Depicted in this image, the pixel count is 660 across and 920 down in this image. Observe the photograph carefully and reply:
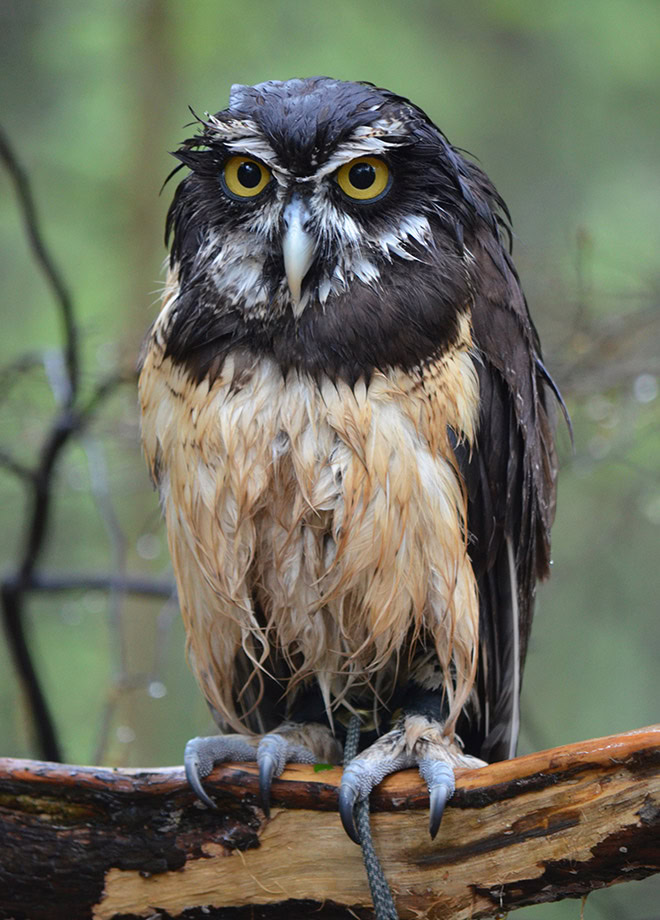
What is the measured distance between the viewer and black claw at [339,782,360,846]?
67.8 inches

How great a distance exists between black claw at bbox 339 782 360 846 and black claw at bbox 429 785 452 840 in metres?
0.15

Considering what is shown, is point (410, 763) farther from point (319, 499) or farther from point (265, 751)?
point (319, 499)

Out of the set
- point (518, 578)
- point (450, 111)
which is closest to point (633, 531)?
point (450, 111)

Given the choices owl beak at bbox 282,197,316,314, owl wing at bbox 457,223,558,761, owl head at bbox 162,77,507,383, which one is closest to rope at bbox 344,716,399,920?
owl wing at bbox 457,223,558,761

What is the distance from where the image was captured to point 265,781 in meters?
1.83

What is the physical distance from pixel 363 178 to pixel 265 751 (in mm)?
1161

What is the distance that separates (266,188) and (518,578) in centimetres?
105

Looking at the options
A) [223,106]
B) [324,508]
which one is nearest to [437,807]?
[324,508]

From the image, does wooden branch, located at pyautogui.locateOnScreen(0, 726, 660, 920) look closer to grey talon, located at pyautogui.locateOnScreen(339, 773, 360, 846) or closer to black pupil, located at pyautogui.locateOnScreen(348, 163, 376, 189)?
grey talon, located at pyautogui.locateOnScreen(339, 773, 360, 846)

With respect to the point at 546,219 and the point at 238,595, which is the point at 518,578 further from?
the point at 546,219

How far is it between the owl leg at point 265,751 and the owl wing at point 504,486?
38 centimetres

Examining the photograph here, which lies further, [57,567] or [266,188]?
[57,567]

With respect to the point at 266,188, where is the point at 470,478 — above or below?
below

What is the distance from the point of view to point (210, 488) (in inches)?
74.0
